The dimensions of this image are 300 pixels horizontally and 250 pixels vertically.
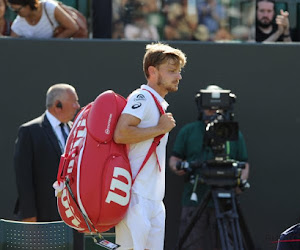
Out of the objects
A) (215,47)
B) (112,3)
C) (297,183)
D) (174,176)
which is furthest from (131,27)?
(297,183)

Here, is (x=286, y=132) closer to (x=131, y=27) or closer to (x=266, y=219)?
(x=266, y=219)

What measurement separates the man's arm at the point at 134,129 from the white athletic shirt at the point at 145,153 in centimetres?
5

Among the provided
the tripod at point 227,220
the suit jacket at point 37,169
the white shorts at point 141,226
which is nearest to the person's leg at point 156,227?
the white shorts at point 141,226

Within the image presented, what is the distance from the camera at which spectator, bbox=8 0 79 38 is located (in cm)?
823

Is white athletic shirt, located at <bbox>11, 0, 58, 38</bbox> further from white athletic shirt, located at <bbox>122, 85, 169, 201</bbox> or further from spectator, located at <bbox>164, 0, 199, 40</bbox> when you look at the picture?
white athletic shirt, located at <bbox>122, 85, 169, 201</bbox>

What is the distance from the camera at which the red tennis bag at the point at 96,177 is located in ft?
16.4

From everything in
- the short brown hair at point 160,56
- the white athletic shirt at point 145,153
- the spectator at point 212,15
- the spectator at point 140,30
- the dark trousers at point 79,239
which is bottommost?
the dark trousers at point 79,239

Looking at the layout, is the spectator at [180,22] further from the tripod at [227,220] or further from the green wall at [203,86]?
the tripod at [227,220]

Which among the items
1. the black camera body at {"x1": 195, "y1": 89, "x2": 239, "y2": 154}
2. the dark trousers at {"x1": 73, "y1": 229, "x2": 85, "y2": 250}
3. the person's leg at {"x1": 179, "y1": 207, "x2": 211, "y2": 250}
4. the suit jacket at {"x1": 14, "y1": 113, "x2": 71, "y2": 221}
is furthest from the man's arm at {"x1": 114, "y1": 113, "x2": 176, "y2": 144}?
the person's leg at {"x1": 179, "y1": 207, "x2": 211, "y2": 250}

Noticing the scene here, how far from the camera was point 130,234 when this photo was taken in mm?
5156

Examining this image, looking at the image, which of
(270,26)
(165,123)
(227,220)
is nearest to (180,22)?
(270,26)

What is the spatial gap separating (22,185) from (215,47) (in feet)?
8.79

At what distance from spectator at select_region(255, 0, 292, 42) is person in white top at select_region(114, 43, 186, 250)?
366 cm

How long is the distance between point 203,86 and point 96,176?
3.77 metres
